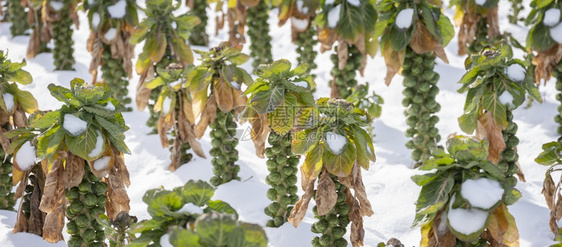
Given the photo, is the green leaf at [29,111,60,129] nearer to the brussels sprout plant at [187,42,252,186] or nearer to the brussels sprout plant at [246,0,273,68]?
the brussels sprout plant at [187,42,252,186]

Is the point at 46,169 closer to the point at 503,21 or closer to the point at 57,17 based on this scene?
the point at 57,17

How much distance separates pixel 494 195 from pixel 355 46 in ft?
7.88

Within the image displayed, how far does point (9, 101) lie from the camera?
9.21ft

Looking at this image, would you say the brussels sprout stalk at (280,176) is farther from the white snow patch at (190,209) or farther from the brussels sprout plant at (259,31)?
the brussels sprout plant at (259,31)

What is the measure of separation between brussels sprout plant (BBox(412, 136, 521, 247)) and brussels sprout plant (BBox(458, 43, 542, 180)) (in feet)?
2.80

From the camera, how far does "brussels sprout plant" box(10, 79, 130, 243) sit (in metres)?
2.29

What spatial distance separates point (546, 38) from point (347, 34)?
1.30 meters

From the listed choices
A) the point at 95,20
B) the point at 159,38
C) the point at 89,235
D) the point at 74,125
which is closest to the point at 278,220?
the point at 89,235

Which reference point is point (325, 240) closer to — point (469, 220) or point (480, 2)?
point (469, 220)

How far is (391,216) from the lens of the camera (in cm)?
321

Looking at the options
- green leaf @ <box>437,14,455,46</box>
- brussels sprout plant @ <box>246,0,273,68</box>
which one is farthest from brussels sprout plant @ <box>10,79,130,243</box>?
brussels sprout plant @ <box>246,0,273,68</box>

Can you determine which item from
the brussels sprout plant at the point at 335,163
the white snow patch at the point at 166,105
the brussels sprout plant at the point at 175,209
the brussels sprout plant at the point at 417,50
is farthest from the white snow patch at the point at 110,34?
the brussels sprout plant at the point at 175,209

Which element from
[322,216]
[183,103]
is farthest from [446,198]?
[183,103]

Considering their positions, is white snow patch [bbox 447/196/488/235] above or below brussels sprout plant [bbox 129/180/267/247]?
below
